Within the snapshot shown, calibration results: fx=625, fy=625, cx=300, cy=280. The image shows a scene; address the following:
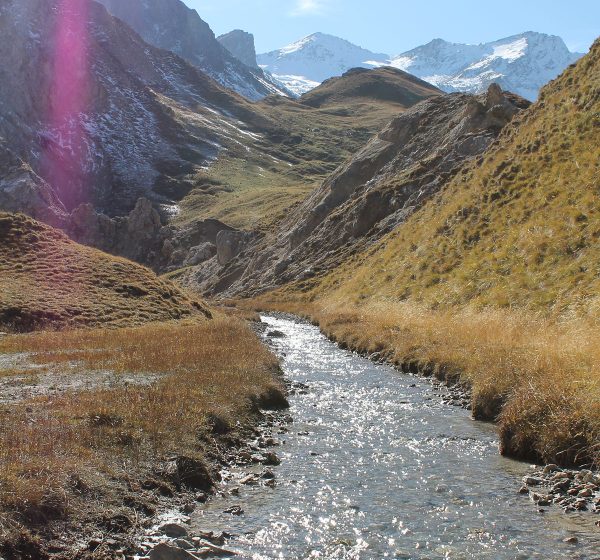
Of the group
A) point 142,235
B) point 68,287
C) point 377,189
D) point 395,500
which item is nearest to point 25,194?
point 142,235

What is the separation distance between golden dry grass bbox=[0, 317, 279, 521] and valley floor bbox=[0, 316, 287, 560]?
0.09 feet

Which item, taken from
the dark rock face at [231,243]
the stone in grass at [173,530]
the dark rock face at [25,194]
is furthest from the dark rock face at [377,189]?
the stone in grass at [173,530]

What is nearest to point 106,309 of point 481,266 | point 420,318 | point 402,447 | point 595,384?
point 420,318

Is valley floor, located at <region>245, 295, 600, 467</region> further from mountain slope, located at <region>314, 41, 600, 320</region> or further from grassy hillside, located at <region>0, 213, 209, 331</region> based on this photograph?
grassy hillside, located at <region>0, 213, 209, 331</region>

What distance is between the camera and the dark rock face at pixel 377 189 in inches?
3031

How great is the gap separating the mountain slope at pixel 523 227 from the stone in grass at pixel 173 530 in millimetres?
18033

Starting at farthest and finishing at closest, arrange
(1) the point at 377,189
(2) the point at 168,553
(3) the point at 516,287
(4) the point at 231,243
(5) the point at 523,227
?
(4) the point at 231,243 < (1) the point at 377,189 < (5) the point at 523,227 < (3) the point at 516,287 < (2) the point at 168,553

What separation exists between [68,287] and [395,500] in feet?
131

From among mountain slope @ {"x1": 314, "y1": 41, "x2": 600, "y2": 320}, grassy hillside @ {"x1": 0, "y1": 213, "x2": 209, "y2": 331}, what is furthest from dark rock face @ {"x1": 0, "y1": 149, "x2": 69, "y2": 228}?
mountain slope @ {"x1": 314, "y1": 41, "x2": 600, "y2": 320}

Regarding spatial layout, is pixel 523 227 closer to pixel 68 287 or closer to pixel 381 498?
pixel 381 498

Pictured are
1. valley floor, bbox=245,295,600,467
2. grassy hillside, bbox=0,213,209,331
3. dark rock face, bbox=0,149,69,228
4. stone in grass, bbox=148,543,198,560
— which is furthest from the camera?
dark rock face, bbox=0,149,69,228

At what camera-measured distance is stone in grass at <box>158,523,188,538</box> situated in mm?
10422

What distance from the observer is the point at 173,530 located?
10.5m

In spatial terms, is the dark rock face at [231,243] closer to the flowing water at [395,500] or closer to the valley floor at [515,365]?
the valley floor at [515,365]
